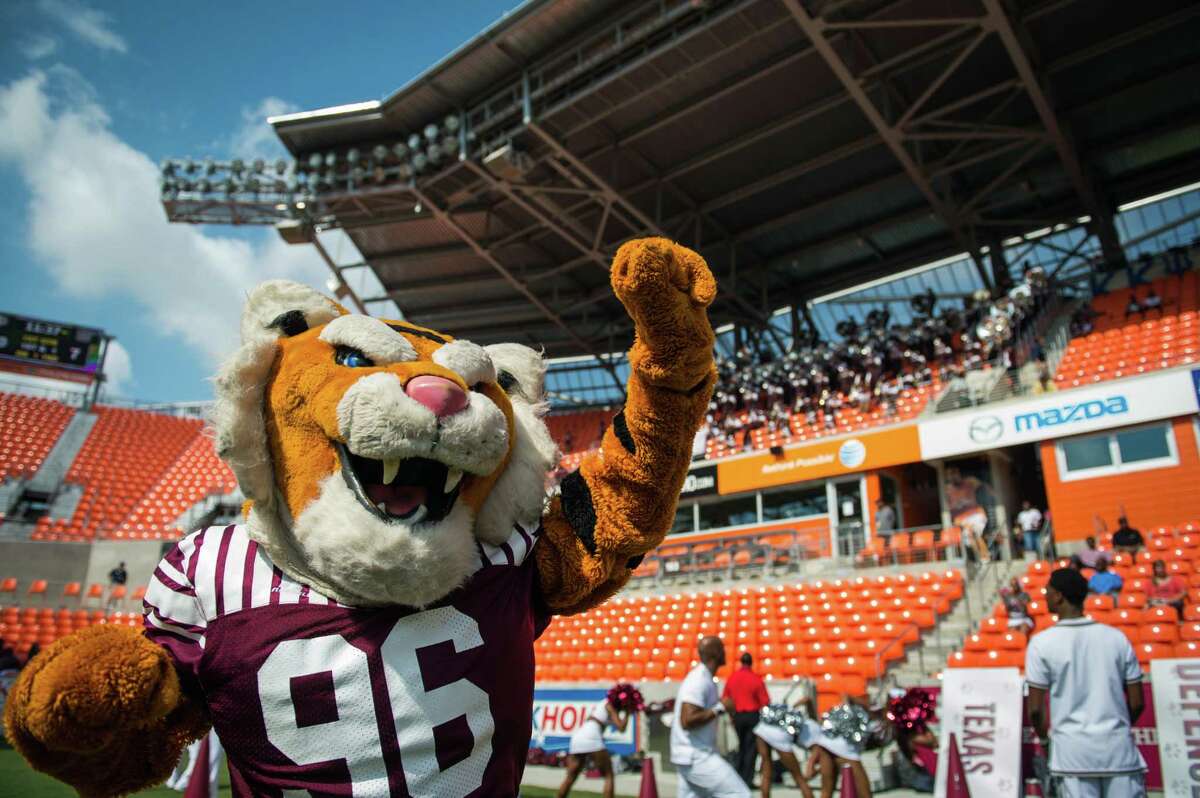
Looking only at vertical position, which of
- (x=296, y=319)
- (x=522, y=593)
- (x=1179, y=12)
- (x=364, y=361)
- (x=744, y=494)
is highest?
(x=1179, y=12)

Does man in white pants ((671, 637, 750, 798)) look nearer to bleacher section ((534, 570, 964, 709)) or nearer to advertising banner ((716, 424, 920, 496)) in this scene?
bleacher section ((534, 570, 964, 709))

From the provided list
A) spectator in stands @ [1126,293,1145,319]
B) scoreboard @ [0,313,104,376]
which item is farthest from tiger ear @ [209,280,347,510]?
scoreboard @ [0,313,104,376]

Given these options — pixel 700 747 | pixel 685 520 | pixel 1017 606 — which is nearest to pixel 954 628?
pixel 1017 606

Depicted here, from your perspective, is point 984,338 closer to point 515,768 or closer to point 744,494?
point 744,494

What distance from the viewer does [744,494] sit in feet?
57.1

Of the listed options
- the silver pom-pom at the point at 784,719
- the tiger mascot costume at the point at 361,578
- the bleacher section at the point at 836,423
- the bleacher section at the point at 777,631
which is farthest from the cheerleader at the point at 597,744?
the bleacher section at the point at 836,423

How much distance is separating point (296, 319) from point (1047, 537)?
11.4 metres

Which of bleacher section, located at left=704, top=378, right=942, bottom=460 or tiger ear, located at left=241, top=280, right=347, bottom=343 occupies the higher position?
bleacher section, located at left=704, top=378, right=942, bottom=460

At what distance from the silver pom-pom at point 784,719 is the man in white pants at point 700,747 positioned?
54.1 inches

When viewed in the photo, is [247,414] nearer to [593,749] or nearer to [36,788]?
[593,749]

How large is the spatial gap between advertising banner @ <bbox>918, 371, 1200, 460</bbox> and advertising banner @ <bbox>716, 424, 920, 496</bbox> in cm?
44

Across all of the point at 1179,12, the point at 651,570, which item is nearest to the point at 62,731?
the point at 651,570

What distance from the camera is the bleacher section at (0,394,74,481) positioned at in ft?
70.6

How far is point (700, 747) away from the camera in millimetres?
4812
